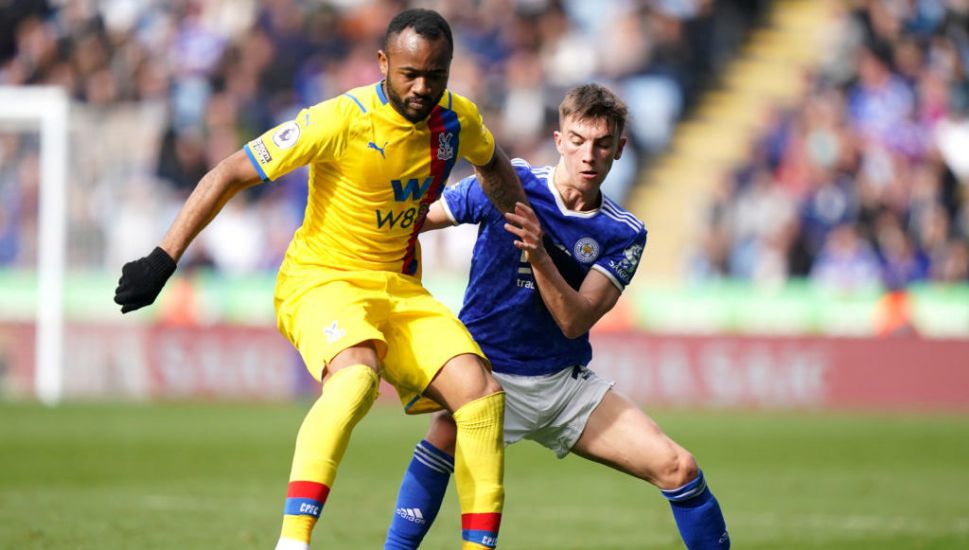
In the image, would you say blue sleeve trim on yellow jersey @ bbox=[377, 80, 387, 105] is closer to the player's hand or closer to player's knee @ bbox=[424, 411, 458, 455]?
the player's hand

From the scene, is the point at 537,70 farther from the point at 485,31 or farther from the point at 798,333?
the point at 798,333

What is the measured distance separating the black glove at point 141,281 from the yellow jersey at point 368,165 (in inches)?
21.8

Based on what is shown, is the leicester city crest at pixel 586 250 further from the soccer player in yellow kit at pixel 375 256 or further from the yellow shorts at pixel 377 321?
the yellow shorts at pixel 377 321

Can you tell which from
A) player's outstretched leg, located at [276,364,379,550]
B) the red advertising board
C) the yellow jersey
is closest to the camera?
player's outstretched leg, located at [276,364,379,550]

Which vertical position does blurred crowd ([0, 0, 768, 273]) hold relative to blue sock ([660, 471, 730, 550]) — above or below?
above

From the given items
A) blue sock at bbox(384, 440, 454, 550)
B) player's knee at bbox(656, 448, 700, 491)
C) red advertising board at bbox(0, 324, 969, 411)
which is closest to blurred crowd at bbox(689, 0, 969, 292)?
red advertising board at bbox(0, 324, 969, 411)

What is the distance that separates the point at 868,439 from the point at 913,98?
23.4ft

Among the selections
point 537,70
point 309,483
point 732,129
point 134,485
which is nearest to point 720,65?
point 732,129

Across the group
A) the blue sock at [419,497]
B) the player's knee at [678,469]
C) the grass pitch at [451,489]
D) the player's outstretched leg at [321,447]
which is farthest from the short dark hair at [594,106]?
the grass pitch at [451,489]

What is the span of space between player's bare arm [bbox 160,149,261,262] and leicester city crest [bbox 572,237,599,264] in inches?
63.3

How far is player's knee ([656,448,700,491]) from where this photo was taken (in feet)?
20.5

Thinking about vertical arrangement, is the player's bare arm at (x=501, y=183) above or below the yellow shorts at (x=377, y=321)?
above

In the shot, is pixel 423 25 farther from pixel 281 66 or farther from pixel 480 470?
pixel 281 66

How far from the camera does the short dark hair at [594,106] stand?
6.22 metres
